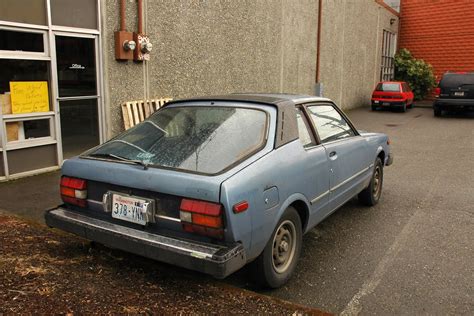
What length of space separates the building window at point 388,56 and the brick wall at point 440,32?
1032 millimetres

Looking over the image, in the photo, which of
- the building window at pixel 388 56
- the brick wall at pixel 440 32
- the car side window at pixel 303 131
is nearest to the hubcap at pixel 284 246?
the car side window at pixel 303 131

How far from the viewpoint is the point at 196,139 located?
344 cm

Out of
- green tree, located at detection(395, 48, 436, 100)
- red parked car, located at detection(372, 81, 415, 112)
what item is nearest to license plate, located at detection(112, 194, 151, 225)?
red parked car, located at detection(372, 81, 415, 112)

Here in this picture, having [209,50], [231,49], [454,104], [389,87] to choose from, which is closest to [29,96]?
[209,50]

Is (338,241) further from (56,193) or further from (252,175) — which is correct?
(56,193)

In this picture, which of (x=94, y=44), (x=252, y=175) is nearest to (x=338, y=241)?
(x=252, y=175)

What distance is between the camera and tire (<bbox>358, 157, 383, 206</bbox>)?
5.47 m

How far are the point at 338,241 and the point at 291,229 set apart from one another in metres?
1.14

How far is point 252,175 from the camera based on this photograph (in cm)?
300

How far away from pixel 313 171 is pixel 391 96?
17205 mm

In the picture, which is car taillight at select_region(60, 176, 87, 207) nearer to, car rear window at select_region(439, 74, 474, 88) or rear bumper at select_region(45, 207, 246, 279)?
rear bumper at select_region(45, 207, 246, 279)

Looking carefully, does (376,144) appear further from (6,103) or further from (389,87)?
(389,87)

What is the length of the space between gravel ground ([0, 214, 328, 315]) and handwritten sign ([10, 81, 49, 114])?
10.6 ft

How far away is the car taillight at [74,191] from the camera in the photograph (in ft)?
11.2
